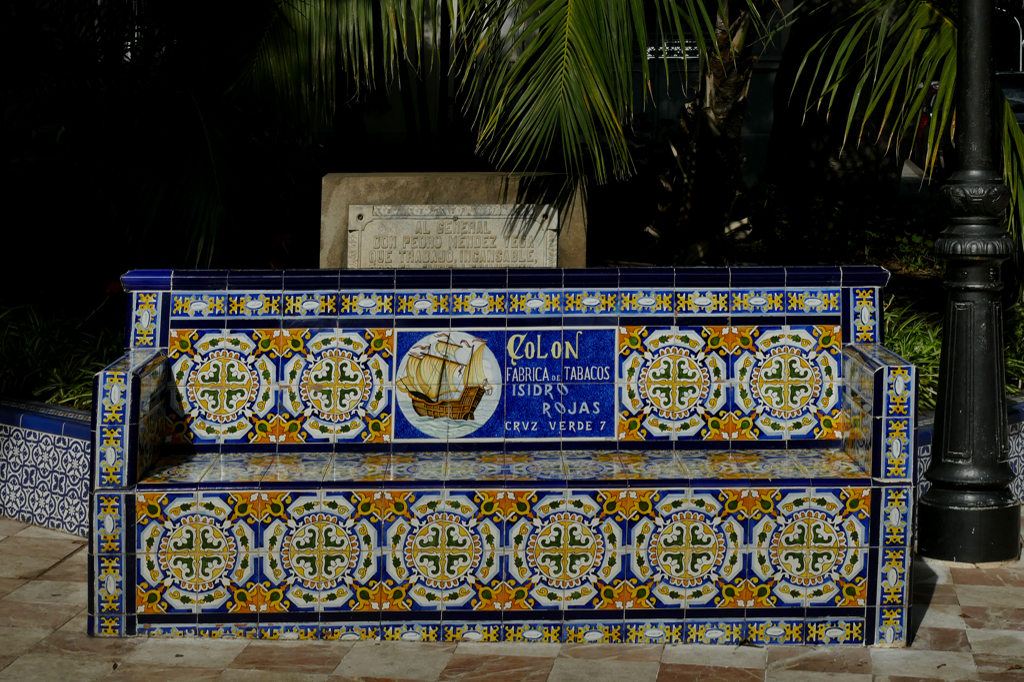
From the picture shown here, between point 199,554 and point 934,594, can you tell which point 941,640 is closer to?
point 934,594

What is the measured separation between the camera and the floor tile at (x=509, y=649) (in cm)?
376

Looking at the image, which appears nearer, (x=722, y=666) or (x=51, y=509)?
(x=722, y=666)

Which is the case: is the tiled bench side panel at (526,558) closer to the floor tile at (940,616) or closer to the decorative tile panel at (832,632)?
the decorative tile panel at (832,632)

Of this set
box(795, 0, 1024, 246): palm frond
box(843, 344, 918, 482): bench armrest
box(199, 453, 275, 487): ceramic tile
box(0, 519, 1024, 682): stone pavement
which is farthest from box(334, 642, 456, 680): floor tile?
box(795, 0, 1024, 246): palm frond

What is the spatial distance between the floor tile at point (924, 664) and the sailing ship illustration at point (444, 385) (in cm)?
168

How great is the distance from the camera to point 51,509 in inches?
207

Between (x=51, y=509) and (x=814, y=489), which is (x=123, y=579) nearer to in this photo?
(x=51, y=509)

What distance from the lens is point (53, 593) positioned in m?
4.38

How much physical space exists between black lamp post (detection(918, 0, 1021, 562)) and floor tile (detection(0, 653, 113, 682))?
10.9ft

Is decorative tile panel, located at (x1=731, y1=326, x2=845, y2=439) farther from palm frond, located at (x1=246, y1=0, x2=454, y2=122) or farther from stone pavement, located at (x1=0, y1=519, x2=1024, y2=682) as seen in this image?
palm frond, located at (x1=246, y1=0, x2=454, y2=122)

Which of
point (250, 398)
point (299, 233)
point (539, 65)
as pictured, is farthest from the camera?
point (299, 233)

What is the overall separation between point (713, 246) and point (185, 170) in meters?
3.40

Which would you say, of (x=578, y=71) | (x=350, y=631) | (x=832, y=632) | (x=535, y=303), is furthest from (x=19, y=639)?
(x=578, y=71)

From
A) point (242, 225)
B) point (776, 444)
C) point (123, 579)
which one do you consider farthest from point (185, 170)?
point (776, 444)
